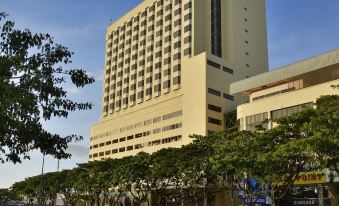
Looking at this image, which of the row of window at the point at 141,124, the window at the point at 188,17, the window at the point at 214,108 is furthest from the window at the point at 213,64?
the window at the point at 188,17

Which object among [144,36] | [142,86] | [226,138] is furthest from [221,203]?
[144,36]

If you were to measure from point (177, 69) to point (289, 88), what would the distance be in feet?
118

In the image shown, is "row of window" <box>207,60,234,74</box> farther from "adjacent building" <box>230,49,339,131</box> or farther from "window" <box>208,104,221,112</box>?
"adjacent building" <box>230,49,339,131</box>

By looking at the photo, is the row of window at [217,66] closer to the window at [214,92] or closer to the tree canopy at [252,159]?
the window at [214,92]

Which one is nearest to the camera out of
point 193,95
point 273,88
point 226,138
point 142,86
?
point 226,138

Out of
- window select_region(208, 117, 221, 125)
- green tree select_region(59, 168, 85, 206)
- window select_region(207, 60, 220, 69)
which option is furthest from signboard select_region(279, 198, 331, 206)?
window select_region(207, 60, 220, 69)

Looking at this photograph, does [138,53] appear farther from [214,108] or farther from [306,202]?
[306,202]

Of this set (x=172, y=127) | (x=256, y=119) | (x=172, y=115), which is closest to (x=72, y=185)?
(x=172, y=127)

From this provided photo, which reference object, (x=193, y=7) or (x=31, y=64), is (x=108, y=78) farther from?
(x=31, y=64)

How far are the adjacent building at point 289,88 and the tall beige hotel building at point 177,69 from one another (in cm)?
1806

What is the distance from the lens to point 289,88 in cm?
6931

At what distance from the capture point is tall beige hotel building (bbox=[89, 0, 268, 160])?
92.3 meters

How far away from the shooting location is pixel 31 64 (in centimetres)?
1156

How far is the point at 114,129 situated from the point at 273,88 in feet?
188
